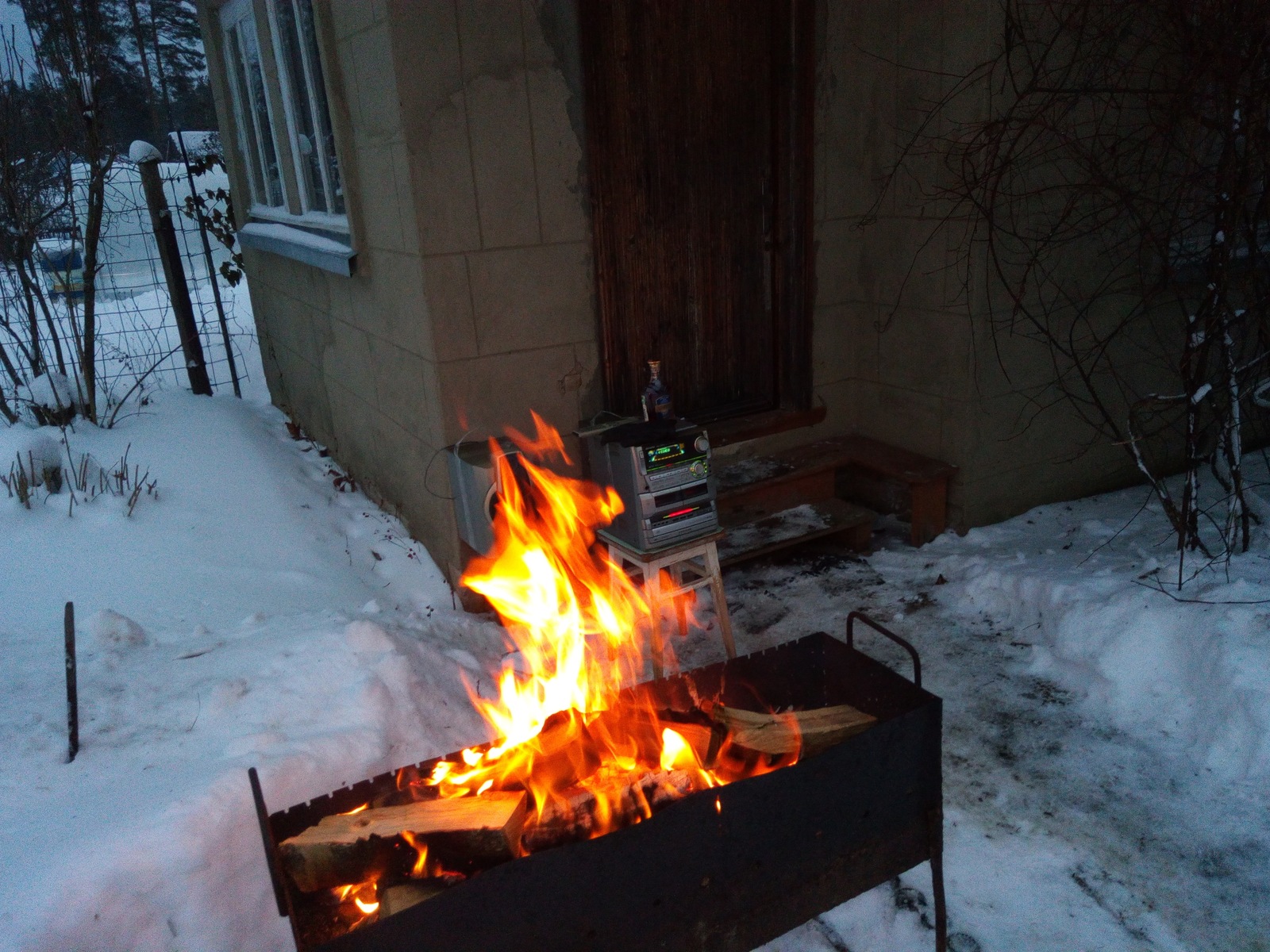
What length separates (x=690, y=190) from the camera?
14.8 ft

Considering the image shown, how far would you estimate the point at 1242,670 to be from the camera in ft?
10.2

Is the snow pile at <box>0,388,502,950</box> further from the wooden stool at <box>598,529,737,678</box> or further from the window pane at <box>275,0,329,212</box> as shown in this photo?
the window pane at <box>275,0,329,212</box>

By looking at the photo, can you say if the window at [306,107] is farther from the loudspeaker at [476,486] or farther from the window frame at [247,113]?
the loudspeaker at [476,486]

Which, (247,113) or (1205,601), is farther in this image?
(247,113)

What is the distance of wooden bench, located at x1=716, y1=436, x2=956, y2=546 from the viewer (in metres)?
4.67

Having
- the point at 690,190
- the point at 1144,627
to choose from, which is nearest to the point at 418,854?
the point at 1144,627

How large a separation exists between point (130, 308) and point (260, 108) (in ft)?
20.1

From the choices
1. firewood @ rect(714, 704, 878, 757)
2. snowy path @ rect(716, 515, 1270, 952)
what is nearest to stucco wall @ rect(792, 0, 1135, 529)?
snowy path @ rect(716, 515, 1270, 952)

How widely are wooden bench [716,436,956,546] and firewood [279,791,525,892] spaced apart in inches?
111

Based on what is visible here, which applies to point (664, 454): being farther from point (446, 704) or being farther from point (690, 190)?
point (690, 190)

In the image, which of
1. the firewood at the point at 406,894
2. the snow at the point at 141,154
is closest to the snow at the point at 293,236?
the snow at the point at 141,154

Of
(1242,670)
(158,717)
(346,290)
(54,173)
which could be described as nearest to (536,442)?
(346,290)

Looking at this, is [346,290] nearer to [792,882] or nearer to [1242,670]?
[792,882]

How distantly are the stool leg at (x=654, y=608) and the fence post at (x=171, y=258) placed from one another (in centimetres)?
546
